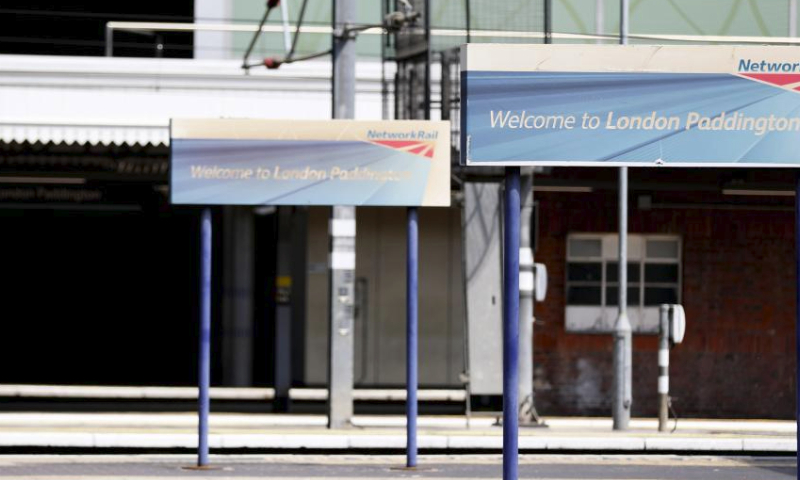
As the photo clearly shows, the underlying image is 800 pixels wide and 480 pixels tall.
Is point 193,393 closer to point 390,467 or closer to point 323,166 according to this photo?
point 390,467

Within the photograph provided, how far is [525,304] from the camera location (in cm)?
1947

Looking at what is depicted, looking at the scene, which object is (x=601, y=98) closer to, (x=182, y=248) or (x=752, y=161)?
(x=752, y=161)

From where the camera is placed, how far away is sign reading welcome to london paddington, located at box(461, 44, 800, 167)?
30.1ft

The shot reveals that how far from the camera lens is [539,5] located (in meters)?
20.2

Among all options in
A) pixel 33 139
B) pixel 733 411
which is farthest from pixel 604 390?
pixel 33 139

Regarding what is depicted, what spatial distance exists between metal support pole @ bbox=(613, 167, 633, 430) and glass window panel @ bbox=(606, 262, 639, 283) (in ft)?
8.57

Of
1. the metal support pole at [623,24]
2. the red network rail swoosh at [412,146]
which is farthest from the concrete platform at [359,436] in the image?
the metal support pole at [623,24]

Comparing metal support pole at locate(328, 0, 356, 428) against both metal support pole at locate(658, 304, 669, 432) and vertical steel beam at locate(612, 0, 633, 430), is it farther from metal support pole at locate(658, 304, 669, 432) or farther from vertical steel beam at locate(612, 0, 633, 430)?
metal support pole at locate(658, 304, 669, 432)

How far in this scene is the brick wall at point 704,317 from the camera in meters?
22.2

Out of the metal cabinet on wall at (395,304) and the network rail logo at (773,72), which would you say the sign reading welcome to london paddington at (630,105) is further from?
the metal cabinet on wall at (395,304)

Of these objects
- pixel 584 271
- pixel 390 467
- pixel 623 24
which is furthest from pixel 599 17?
pixel 390 467

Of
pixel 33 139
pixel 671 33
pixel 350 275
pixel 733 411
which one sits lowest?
pixel 733 411

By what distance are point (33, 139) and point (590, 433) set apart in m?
6.85

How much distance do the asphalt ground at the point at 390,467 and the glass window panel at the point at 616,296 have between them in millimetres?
5624
